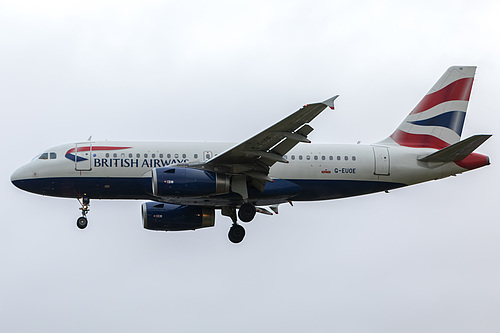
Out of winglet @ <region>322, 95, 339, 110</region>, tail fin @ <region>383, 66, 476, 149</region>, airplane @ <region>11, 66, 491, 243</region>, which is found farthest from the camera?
tail fin @ <region>383, 66, 476, 149</region>

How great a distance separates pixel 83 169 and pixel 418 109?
15.5 metres

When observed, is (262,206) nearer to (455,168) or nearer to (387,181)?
(387,181)

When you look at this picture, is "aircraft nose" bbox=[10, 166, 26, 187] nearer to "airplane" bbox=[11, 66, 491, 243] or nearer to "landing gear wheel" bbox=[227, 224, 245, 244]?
"airplane" bbox=[11, 66, 491, 243]

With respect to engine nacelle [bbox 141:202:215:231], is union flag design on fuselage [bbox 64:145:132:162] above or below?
above

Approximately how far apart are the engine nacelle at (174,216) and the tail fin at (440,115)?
29.2 ft

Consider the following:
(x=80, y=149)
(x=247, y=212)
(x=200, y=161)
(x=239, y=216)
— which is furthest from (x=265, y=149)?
(x=80, y=149)

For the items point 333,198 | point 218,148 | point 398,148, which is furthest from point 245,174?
point 398,148

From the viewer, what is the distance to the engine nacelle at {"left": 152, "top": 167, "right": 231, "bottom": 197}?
34.9m

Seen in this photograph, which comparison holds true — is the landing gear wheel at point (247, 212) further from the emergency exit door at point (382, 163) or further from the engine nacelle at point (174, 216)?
the emergency exit door at point (382, 163)

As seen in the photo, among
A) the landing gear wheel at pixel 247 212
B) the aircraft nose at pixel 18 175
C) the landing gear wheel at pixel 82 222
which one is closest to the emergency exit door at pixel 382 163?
the landing gear wheel at pixel 247 212

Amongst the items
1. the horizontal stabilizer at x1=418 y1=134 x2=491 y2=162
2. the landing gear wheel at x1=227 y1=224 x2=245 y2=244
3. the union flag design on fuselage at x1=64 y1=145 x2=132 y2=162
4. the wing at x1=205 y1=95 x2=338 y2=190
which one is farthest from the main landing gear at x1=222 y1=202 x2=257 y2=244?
the horizontal stabilizer at x1=418 y1=134 x2=491 y2=162

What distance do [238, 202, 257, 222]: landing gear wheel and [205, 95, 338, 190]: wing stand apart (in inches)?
35.3

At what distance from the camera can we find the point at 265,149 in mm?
34938

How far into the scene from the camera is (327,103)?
30.0 metres
